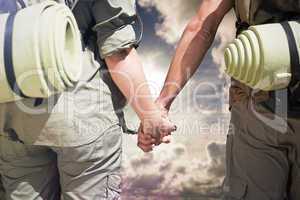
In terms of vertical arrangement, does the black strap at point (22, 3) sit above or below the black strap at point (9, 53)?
above

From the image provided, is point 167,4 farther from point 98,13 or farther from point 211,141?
point 98,13

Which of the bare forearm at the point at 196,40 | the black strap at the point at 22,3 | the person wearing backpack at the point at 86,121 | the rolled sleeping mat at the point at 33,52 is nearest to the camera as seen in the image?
the rolled sleeping mat at the point at 33,52

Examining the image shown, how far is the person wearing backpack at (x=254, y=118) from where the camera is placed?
1.00 m

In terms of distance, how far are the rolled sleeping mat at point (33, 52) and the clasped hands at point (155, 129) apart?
34cm

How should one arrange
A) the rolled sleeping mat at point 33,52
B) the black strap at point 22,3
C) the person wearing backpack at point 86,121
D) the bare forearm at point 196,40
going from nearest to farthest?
the rolled sleeping mat at point 33,52, the black strap at point 22,3, the person wearing backpack at point 86,121, the bare forearm at point 196,40

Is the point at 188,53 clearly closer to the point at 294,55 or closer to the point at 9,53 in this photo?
the point at 294,55

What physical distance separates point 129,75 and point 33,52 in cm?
31

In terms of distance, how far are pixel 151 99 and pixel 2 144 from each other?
12.6 inches

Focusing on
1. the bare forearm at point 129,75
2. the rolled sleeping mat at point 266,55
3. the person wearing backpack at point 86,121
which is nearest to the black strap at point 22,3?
the person wearing backpack at point 86,121

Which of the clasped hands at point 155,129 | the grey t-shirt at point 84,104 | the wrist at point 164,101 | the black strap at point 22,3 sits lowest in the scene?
the clasped hands at point 155,129

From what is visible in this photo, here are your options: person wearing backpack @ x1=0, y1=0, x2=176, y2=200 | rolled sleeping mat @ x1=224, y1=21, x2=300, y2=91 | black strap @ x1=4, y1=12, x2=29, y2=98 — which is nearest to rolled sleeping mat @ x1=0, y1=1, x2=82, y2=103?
black strap @ x1=4, y1=12, x2=29, y2=98

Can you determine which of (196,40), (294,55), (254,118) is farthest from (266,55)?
(196,40)

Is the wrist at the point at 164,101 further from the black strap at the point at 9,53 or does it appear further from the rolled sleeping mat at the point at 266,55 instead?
the black strap at the point at 9,53

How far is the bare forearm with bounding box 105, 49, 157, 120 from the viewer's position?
111 centimetres
